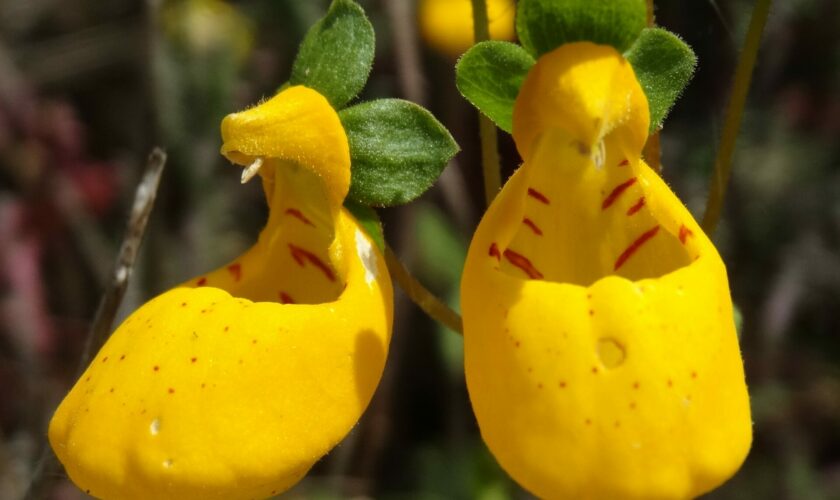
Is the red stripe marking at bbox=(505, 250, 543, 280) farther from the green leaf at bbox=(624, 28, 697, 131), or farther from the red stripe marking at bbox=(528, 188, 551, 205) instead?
the green leaf at bbox=(624, 28, 697, 131)

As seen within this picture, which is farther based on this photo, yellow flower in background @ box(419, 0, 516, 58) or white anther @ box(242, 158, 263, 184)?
yellow flower in background @ box(419, 0, 516, 58)

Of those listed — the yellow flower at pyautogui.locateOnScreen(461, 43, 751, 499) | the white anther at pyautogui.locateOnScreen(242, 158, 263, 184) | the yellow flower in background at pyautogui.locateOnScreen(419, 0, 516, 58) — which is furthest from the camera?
the yellow flower in background at pyautogui.locateOnScreen(419, 0, 516, 58)

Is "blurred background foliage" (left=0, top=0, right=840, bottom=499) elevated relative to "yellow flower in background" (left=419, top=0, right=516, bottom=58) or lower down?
lower down

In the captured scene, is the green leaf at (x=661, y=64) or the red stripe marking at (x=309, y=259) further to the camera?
the red stripe marking at (x=309, y=259)

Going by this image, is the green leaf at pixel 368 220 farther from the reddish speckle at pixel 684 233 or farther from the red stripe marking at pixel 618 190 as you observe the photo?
the reddish speckle at pixel 684 233

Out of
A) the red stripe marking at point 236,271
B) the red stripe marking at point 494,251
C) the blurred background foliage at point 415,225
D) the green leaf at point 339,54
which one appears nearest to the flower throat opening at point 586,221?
the red stripe marking at point 494,251

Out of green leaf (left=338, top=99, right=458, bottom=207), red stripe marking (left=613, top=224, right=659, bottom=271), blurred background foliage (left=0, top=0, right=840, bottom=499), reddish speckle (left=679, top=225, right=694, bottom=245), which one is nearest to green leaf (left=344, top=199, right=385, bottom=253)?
green leaf (left=338, top=99, right=458, bottom=207)
